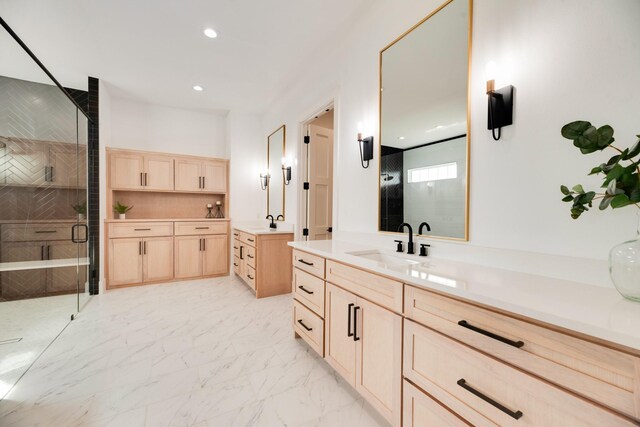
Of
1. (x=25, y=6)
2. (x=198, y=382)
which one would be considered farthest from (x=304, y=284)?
(x=25, y=6)

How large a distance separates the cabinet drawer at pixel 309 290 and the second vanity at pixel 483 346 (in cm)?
24

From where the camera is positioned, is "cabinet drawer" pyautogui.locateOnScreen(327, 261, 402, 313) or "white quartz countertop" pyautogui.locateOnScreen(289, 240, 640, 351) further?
"cabinet drawer" pyautogui.locateOnScreen(327, 261, 402, 313)

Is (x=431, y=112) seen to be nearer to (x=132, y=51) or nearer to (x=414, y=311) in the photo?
(x=414, y=311)

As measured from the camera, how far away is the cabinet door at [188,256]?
14.0 feet

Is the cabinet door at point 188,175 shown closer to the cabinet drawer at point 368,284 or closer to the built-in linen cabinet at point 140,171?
the built-in linen cabinet at point 140,171

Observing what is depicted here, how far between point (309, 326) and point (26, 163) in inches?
118

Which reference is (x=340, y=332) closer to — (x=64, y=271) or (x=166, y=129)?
(x=64, y=271)

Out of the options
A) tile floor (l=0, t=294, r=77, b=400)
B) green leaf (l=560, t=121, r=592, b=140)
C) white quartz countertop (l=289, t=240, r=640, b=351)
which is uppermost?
green leaf (l=560, t=121, r=592, b=140)

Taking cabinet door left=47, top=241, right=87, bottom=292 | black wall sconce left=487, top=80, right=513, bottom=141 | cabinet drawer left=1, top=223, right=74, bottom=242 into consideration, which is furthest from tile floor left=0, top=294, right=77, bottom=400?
black wall sconce left=487, top=80, right=513, bottom=141

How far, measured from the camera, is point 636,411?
61 cm

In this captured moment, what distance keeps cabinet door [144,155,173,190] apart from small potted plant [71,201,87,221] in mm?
886

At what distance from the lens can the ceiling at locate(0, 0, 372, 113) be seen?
2.27 metres

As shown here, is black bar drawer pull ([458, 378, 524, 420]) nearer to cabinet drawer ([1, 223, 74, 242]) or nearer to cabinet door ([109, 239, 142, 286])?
cabinet drawer ([1, 223, 74, 242])

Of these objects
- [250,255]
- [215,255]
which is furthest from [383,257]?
[215,255]
